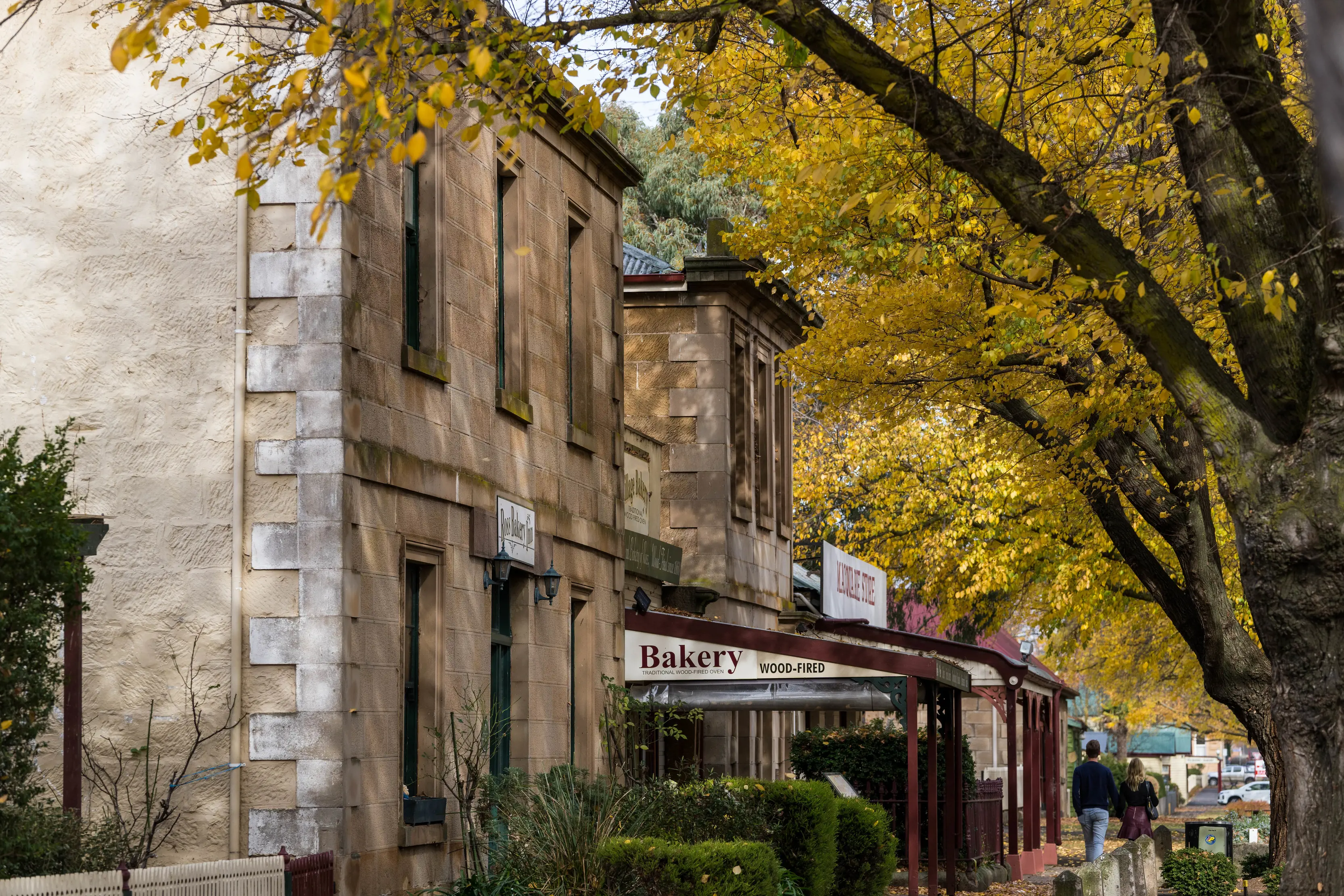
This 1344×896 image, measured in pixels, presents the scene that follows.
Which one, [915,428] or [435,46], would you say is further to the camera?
[915,428]

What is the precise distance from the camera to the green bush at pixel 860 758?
22250 millimetres

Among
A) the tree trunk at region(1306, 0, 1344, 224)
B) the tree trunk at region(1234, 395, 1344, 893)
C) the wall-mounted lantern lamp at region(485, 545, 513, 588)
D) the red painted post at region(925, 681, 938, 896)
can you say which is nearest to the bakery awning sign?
the red painted post at region(925, 681, 938, 896)

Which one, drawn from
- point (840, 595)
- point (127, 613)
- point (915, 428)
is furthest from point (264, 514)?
point (915, 428)

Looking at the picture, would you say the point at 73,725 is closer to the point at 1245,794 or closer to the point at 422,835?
the point at 422,835

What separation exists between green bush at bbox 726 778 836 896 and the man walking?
7342 mm

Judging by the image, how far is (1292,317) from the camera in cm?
874

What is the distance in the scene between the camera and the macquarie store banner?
24.9 metres

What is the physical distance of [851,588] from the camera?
1054 inches

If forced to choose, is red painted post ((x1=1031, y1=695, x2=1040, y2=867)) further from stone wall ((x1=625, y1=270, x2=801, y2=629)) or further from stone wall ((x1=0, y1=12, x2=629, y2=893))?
stone wall ((x1=0, y1=12, x2=629, y2=893))

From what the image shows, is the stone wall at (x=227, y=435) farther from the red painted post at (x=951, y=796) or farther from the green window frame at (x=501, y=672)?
the red painted post at (x=951, y=796)

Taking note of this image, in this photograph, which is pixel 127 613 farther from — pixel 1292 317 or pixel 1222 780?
pixel 1222 780

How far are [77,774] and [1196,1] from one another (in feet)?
25.0

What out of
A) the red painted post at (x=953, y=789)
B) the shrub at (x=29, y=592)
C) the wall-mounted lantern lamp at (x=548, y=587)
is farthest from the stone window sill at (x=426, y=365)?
the red painted post at (x=953, y=789)

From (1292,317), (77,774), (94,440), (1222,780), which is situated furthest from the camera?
(1222,780)
